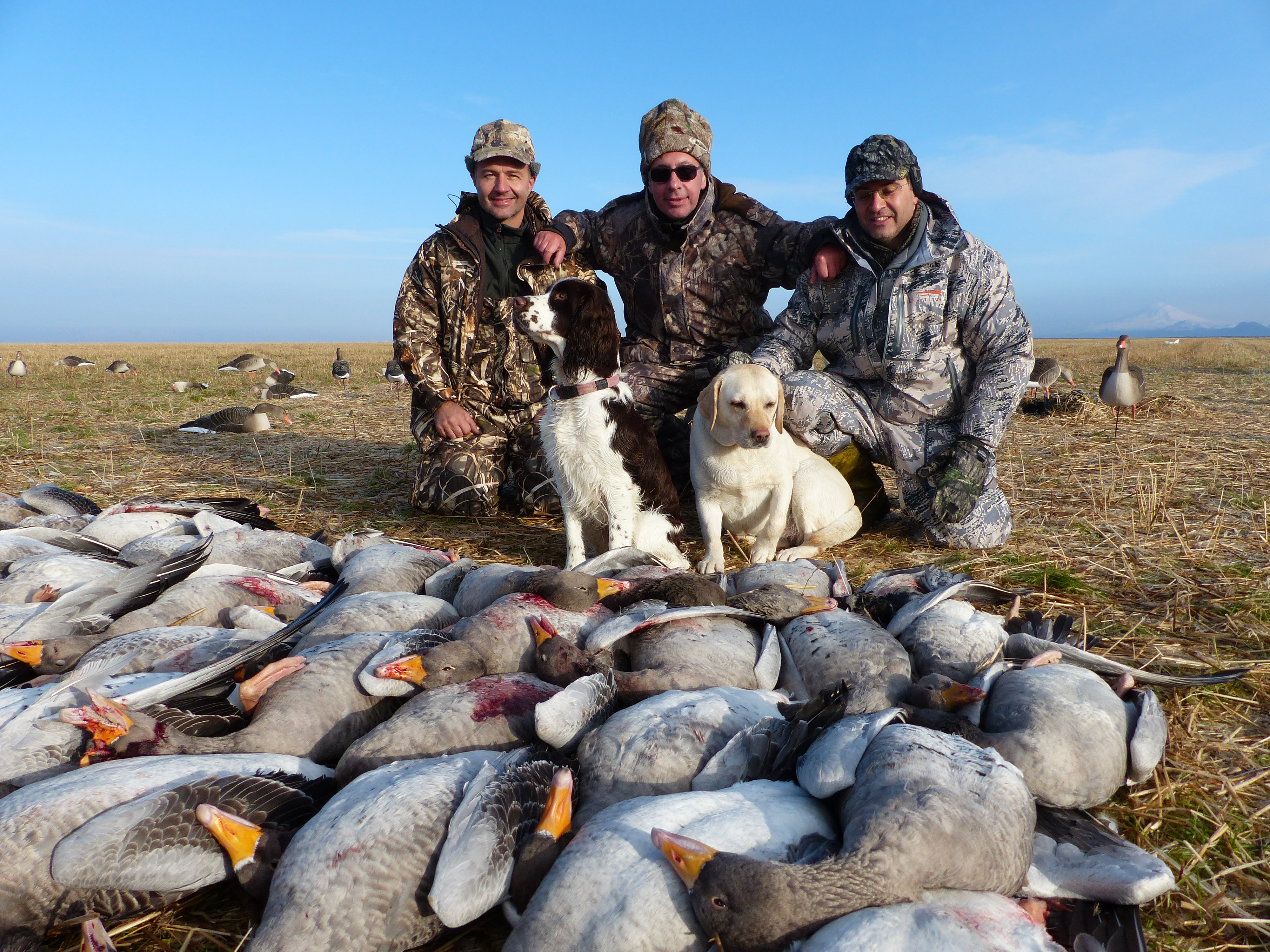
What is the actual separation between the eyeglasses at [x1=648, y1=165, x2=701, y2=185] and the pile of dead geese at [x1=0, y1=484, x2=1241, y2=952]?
371 centimetres

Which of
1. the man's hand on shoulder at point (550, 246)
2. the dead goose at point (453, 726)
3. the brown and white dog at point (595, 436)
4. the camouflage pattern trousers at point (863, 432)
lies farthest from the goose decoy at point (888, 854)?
the man's hand on shoulder at point (550, 246)

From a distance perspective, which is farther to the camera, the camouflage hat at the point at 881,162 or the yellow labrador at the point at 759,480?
the camouflage hat at the point at 881,162

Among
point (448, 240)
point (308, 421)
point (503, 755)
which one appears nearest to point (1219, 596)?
point (503, 755)

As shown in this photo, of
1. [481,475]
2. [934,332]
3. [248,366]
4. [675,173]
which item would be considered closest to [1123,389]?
[934,332]

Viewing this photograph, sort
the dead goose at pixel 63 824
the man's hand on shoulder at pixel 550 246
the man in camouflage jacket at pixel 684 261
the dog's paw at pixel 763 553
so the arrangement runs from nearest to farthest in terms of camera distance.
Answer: the dead goose at pixel 63 824, the dog's paw at pixel 763 553, the man in camouflage jacket at pixel 684 261, the man's hand on shoulder at pixel 550 246

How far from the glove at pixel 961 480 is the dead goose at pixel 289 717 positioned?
3910 millimetres

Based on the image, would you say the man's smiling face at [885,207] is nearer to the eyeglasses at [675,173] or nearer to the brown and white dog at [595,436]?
the eyeglasses at [675,173]

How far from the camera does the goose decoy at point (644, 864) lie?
1752mm

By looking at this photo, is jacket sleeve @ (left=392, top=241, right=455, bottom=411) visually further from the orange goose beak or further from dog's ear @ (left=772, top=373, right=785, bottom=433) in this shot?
the orange goose beak

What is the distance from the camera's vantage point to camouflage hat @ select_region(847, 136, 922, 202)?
525 cm

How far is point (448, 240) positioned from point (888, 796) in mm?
6035

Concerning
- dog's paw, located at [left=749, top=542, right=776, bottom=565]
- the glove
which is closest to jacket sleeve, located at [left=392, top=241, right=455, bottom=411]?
dog's paw, located at [left=749, top=542, right=776, bottom=565]

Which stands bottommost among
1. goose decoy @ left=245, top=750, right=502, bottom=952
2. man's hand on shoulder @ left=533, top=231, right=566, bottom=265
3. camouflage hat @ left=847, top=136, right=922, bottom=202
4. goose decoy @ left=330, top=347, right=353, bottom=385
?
goose decoy @ left=245, top=750, right=502, bottom=952

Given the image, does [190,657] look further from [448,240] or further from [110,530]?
[448,240]
